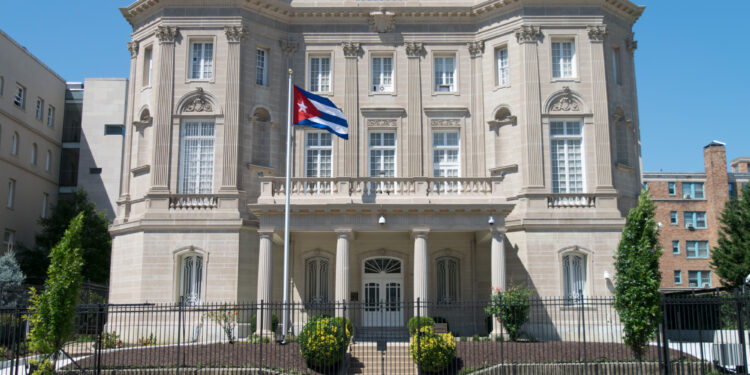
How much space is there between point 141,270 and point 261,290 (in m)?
5.82

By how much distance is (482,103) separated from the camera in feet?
110

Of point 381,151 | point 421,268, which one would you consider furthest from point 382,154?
point 421,268

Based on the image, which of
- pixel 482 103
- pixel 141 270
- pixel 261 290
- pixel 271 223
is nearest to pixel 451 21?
pixel 482 103

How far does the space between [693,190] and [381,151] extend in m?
41.5

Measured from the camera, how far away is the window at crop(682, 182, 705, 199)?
63.8 m

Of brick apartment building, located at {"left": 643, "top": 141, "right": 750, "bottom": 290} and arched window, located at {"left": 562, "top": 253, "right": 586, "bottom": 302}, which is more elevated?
brick apartment building, located at {"left": 643, "top": 141, "right": 750, "bottom": 290}

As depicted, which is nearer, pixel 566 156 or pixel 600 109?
pixel 566 156

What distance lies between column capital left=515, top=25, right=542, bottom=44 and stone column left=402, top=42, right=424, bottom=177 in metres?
4.72

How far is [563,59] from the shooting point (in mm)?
32938

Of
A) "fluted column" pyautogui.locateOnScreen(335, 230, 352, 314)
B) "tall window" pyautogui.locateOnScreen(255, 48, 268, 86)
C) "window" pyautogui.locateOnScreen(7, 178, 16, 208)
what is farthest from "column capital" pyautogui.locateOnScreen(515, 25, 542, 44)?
"window" pyautogui.locateOnScreen(7, 178, 16, 208)

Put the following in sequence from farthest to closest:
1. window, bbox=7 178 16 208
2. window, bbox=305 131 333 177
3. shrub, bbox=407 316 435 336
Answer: window, bbox=7 178 16 208
window, bbox=305 131 333 177
shrub, bbox=407 316 435 336

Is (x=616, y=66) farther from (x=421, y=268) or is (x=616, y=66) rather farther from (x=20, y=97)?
(x=20, y=97)

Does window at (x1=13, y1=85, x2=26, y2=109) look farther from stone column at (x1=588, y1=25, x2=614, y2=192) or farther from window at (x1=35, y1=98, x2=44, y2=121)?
stone column at (x1=588, y1=25, x2=614, y2=192)

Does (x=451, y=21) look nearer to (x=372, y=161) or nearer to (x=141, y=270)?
(x=372, y=161)
